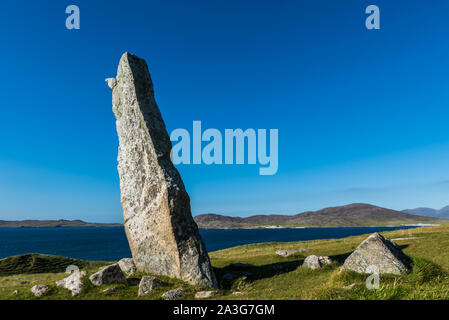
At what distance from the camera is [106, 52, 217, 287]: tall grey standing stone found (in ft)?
61.5

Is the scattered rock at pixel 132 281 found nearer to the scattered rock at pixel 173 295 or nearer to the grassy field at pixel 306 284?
the grassy field at pixel 306 284

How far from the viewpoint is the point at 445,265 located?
1856 cm

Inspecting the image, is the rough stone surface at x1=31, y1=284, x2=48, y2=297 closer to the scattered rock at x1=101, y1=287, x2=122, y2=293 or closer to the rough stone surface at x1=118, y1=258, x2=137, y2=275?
the scattered rock at x1=101, y1=287, x2=122, y2=293

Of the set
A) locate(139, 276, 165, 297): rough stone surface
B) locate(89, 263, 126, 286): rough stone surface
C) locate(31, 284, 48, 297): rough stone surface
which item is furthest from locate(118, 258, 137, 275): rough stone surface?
locate(31, 284, 48, 297): rough stone surface

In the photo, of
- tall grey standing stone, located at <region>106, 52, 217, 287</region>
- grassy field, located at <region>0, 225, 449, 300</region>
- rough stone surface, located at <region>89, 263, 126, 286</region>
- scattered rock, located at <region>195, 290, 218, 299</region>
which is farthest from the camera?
tall grey standing stone, located at <region>106, 52, 217, 287</region>

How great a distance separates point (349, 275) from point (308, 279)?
458cm

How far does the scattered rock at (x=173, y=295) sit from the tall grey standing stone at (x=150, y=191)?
2.03 metres

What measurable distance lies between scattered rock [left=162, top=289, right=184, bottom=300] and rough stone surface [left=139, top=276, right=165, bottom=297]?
5.66 ft

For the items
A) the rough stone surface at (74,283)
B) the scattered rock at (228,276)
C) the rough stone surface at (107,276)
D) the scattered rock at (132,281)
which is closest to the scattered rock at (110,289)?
the rough stone surface at (107,276)

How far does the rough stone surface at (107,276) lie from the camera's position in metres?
17.4

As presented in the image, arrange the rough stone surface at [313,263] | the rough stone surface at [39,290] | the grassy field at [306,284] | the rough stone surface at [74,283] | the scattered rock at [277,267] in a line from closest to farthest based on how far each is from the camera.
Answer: the grassy field at [306,284], the rough stone surface at [39,290], the rough stone surface at [74,283], the rough stone surface at [313,263], the scattered rock at [277,267]

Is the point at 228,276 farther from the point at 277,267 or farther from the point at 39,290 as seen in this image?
the point at 39,290
